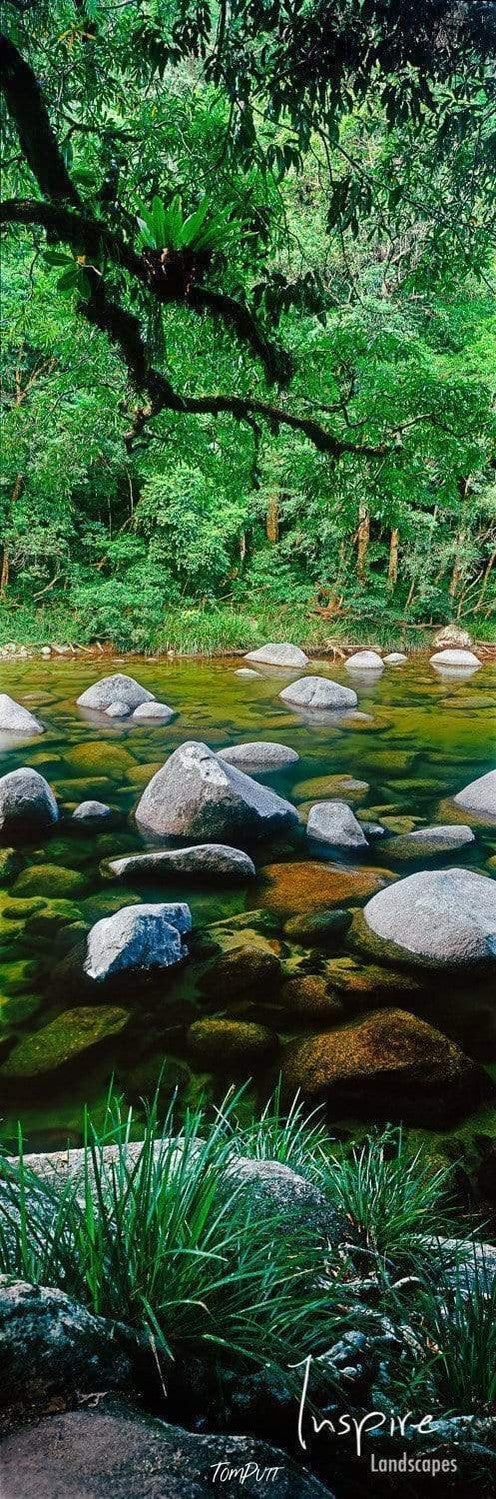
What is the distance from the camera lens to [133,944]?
359 centimetres

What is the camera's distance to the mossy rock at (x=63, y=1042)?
9.58 feet

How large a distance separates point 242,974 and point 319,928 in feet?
2.14

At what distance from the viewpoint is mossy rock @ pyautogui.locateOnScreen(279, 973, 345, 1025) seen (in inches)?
130

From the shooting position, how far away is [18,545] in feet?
52.2

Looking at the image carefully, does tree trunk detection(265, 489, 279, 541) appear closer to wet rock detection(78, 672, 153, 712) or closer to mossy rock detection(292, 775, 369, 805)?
wet rock detection(78, 672, 153, 712)

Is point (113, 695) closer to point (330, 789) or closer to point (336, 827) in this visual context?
point (330, 789)

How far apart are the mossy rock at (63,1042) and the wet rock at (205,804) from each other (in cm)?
209

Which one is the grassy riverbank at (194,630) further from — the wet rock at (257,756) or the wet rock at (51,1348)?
the wet rock at (51,1348)

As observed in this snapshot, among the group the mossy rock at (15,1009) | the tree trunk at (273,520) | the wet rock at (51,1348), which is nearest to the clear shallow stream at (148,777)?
the mossy rock at (15,1009)

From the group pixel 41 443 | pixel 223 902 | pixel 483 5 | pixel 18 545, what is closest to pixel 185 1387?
pixel 223 902

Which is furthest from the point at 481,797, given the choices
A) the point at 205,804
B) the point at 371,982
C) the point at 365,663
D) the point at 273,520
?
the point at 273,520

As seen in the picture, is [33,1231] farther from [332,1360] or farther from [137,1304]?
Result: [332,1360]

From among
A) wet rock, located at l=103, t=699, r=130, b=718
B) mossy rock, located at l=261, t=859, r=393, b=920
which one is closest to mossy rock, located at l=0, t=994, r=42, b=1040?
mossy rock, located at l=261, t=859, r=393, b=920

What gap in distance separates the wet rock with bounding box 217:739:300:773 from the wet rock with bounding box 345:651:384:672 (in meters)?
7.39
